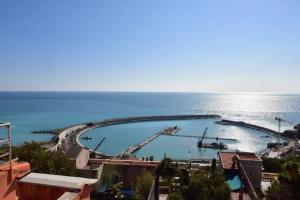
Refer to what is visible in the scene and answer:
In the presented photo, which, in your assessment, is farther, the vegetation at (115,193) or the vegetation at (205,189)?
the vegetation at (115,193)

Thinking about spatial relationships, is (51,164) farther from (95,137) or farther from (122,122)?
(122,122)

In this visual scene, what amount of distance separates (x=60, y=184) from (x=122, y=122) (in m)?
98.9

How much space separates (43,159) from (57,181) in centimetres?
1521

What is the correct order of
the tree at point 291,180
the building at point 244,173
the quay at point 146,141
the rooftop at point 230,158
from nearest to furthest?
1. the tree at point 291,180
2. the building at point 244,173
3. the rooftop at point 230,158
4. the quay at point 146,141

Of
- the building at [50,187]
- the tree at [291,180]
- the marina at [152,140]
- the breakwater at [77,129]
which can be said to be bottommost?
the marina at [152,140]

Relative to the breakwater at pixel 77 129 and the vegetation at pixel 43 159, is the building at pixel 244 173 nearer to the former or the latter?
the vegetation at pixel 43 159

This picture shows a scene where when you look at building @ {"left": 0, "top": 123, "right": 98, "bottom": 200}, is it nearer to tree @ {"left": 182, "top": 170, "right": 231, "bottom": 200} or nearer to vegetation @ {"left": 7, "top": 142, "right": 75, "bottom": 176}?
tree @ {"left": 182, "top": 170, "right": 231, "bottom": 200}

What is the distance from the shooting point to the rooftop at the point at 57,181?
4.71m

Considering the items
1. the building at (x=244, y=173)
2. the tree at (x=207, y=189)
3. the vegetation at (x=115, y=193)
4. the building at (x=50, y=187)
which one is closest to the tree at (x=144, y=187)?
the vegetation at (x=115, y=193)

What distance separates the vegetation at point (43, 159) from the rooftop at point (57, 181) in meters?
14.3

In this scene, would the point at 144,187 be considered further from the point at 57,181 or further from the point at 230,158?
the point at 57,181

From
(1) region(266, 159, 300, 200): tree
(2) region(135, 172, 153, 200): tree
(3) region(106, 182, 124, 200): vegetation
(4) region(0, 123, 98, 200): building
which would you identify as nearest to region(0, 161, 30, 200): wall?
(4) region(0, 123, 98, 200): building

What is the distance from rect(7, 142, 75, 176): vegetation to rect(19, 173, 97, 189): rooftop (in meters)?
14.3

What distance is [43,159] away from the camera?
18.9 meters
